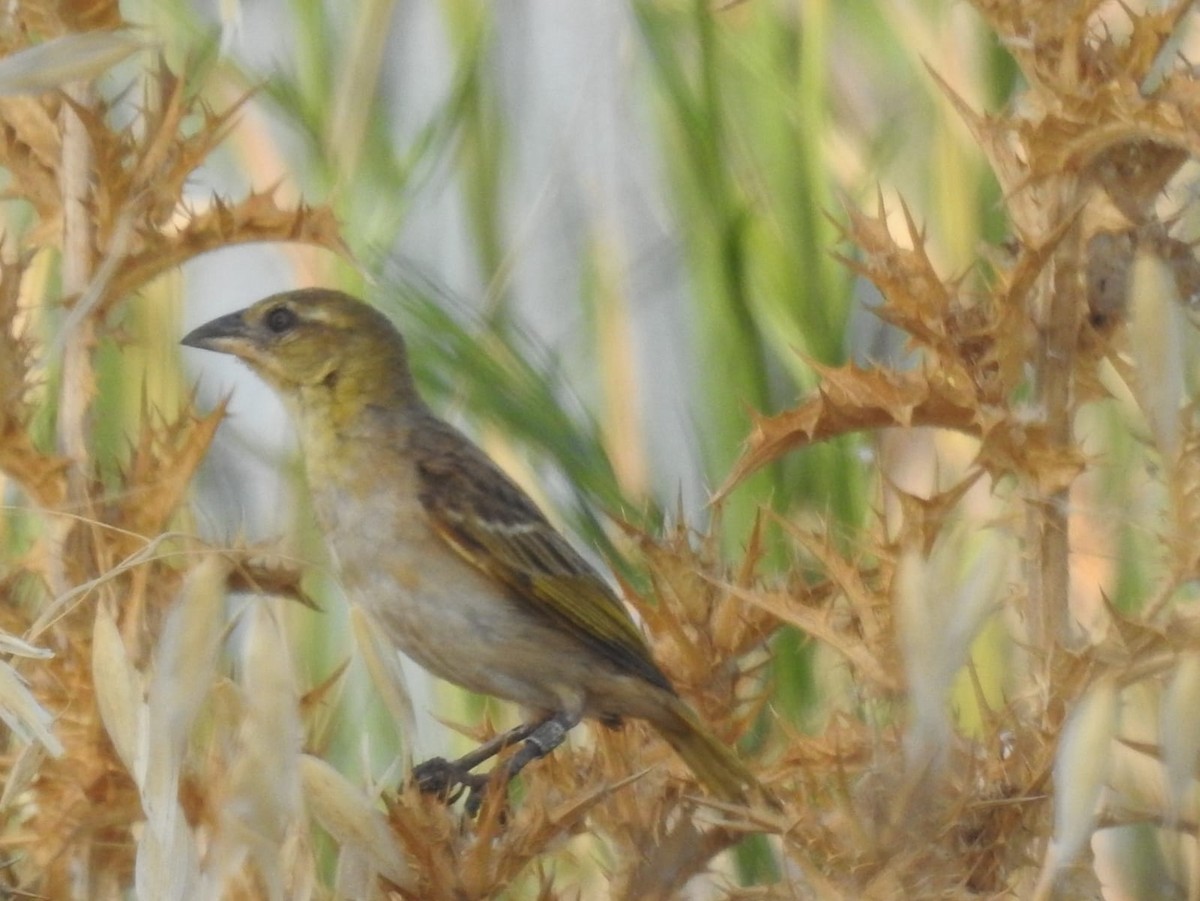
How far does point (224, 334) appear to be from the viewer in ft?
6.08

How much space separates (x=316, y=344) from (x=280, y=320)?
6 centimetres

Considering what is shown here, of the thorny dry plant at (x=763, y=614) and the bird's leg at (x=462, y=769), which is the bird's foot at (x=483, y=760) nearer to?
the bird's leg at (x=462, y=769)

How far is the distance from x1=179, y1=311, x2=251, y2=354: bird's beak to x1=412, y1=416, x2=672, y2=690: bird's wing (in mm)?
208

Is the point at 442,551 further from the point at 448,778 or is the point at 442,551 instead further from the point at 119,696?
the point at 119,696

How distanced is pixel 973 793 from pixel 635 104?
1262 millimetres

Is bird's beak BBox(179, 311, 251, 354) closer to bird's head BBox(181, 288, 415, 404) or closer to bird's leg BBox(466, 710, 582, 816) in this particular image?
bird's head BBox(181, 288, 415, 404)

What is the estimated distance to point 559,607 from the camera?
1.75 meters

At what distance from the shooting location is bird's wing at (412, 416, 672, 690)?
1742 mm

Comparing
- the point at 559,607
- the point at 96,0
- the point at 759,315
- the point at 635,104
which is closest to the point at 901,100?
the point at 635,104

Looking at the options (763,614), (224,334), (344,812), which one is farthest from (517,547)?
(344,812)

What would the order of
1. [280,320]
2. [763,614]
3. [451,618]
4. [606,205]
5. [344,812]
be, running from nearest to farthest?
[344,812] → [763,614] → [451,618] → [280,320] → [606,205]

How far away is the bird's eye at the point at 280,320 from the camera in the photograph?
187cm

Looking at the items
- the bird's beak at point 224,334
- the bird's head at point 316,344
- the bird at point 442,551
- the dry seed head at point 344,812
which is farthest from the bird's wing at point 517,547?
the dry seed head at point 344,812

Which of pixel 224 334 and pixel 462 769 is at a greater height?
pixel 224 334
